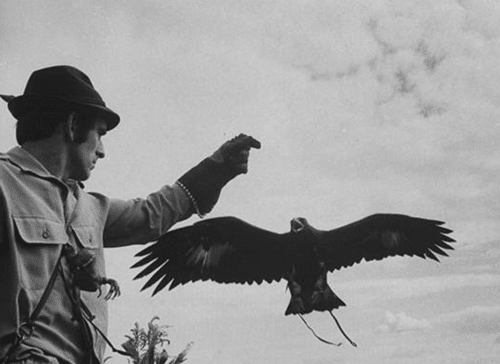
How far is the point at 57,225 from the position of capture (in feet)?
8.21

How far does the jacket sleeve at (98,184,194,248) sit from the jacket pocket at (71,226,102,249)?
24cm

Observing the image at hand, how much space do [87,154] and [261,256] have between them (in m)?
1.40

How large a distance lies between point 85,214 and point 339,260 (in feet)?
5.59

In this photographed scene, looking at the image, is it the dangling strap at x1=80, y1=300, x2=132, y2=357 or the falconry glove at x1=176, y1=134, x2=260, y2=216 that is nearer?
the dangling strap at x1=80, y1=300, x2=132, y2=357

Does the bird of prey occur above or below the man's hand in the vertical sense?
below

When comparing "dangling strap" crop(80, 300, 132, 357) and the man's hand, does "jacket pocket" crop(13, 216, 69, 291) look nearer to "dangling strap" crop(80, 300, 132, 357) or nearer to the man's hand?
"dangling strap" crop(80, 300, 132, 357)

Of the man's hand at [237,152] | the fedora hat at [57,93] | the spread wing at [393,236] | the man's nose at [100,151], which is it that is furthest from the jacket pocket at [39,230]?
the spread wing at [393,236]

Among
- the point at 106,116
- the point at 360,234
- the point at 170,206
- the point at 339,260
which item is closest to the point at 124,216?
the point at 170,206

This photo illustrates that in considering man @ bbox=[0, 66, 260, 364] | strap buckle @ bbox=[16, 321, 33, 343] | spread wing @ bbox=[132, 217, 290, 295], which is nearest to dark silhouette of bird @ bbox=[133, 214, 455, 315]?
spread wing @ bbox=[132, 217, 290, 295]

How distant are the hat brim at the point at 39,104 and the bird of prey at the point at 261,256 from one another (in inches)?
40.4

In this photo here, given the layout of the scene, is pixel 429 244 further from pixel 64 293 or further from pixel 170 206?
pixel 64 293

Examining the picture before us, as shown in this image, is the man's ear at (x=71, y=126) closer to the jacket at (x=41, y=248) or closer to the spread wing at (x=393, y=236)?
the jacket at (x=41, y=248)

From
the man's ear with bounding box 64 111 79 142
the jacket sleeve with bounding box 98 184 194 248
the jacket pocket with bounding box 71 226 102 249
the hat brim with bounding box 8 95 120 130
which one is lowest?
the jacket pocket with bounding box 71 226 102 249

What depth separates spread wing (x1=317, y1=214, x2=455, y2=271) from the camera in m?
4.17
